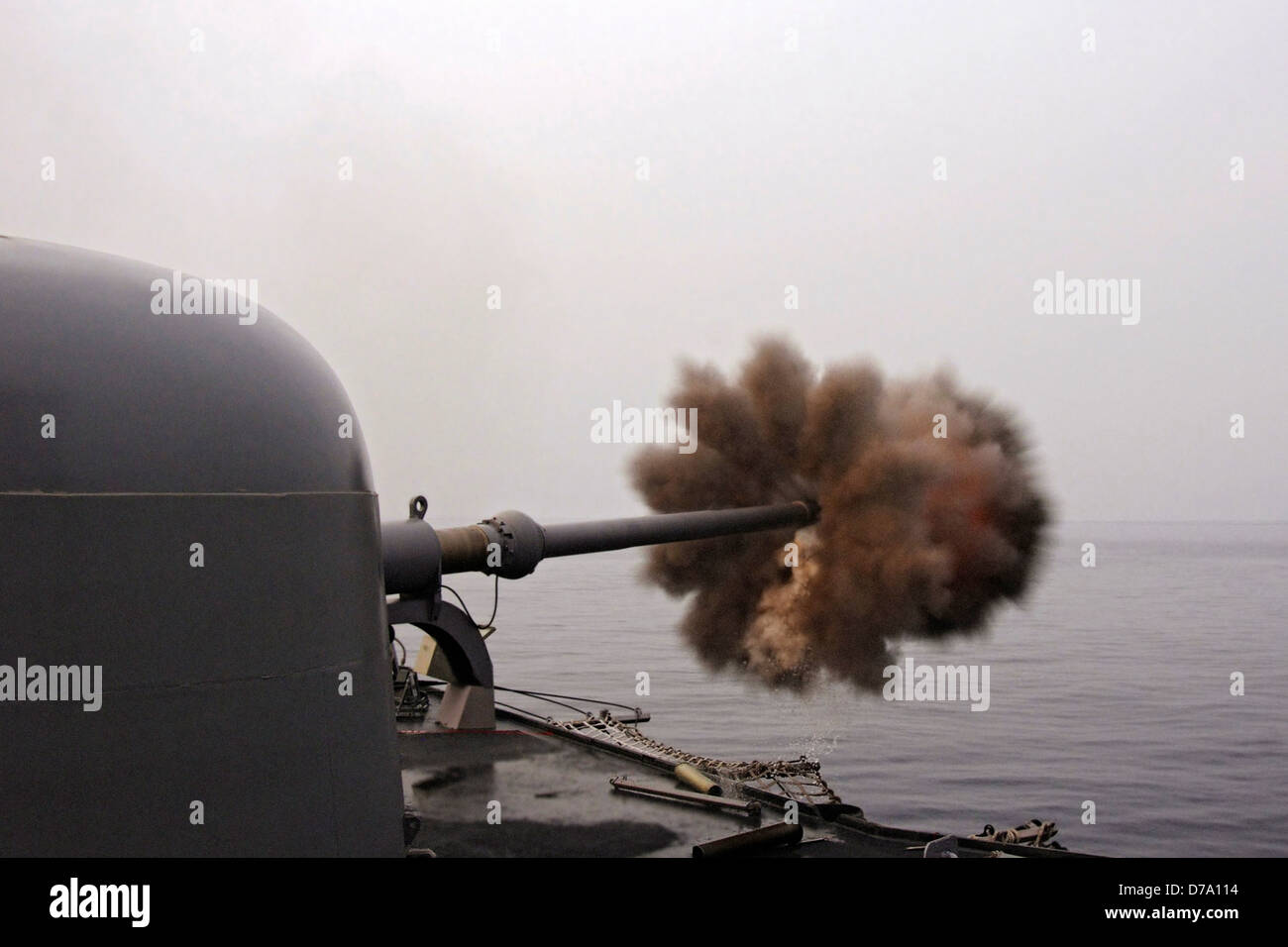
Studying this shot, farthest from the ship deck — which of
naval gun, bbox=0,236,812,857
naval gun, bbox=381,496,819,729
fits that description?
naval gun, bbox=0,236,812,857

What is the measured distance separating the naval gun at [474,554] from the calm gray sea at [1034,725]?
3893 millimetres

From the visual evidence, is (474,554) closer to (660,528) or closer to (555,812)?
(555,812)

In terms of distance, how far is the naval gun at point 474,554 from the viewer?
8.64m

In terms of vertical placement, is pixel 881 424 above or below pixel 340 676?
above

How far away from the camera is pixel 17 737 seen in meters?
3.42

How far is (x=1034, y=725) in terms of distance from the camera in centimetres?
2795

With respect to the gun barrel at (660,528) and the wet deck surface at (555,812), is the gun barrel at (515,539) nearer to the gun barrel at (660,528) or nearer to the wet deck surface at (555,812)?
the gun barrel at (660,528)

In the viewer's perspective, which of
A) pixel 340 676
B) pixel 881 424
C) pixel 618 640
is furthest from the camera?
pixel 618 640

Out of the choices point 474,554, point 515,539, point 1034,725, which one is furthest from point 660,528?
point 1034,725

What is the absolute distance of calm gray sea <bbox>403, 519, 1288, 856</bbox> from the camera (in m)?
18.0
